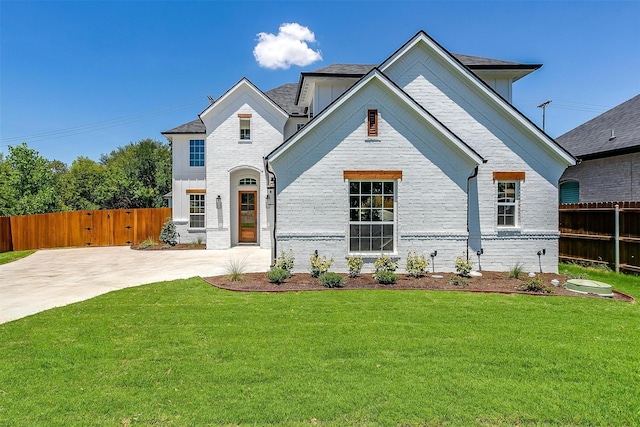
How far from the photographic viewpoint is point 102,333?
5.61 m

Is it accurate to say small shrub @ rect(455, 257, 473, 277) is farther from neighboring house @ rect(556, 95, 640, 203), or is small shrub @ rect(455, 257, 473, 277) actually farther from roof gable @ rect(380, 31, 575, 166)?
neighboring house @ rect(556, 95, 640, 203)

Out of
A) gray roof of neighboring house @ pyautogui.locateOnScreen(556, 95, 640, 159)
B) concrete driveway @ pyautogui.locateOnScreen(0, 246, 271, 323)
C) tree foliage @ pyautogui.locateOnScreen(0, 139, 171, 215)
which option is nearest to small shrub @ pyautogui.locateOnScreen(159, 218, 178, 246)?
concrete driveway @ pyautogui.locateOnScreen(0, 246, 271, 323)

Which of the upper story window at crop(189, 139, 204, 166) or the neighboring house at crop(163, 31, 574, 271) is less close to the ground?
the upper story window at crop(189, 139, 204, 166)

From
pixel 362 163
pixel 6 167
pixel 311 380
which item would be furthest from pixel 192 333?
pixel 6 167

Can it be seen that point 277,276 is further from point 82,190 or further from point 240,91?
point 82,190

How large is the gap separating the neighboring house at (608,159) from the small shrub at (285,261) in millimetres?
12679

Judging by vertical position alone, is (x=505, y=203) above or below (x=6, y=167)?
below

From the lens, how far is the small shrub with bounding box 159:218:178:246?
59.9 ft

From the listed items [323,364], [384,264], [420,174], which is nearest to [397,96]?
[420,174]

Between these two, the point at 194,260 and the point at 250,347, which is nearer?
the point at 250,347

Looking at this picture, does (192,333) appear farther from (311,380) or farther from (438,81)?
(438,81)

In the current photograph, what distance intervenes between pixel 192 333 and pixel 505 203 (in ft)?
33.9

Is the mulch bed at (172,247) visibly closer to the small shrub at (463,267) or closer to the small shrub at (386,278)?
the small shrub at (386,278)

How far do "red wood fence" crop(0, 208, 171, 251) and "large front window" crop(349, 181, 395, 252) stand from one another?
46.5 feet
